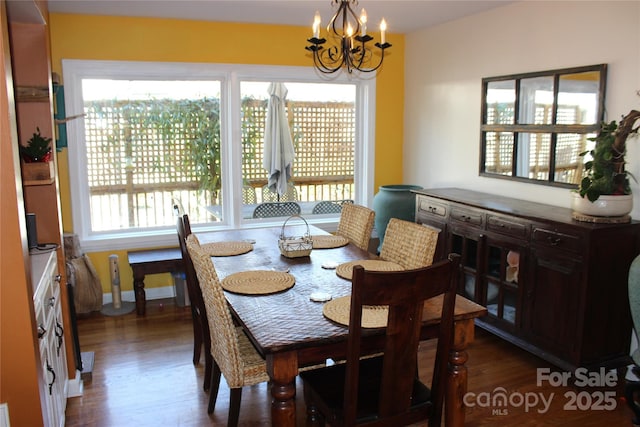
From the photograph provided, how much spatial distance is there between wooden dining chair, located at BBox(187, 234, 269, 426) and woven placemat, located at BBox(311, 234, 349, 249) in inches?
36.3

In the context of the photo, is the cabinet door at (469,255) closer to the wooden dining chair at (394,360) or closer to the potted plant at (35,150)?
the wooden dining chair at (394,360)

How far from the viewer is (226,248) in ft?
10.8

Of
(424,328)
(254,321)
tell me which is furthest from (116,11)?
(424,328)

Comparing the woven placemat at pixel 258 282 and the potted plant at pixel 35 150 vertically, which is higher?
the potted plant at pixel 35 150

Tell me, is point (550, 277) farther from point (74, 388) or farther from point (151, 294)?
point (151, 294)

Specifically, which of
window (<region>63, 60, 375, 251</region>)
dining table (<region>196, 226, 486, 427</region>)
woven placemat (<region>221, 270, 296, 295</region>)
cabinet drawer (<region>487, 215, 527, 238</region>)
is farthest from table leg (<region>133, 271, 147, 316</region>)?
cabinet drawer (<region>487, 215, 527, 238</region>)

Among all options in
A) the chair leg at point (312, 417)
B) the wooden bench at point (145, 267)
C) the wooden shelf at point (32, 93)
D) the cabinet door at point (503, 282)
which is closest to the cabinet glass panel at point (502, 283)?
the cabinet door at point (503, 282)

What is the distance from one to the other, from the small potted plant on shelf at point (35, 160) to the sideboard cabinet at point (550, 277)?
263 cm

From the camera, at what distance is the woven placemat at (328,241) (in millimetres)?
3311

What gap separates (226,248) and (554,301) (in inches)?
77.4

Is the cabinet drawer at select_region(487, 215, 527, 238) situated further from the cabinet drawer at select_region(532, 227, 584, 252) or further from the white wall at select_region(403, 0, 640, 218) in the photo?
the white wall at select_region(403, 0, 640, 218)

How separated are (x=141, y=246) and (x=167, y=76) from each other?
145 centimetres

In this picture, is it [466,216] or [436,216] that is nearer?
[466,216]

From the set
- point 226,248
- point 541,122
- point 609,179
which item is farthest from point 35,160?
point 541,122
